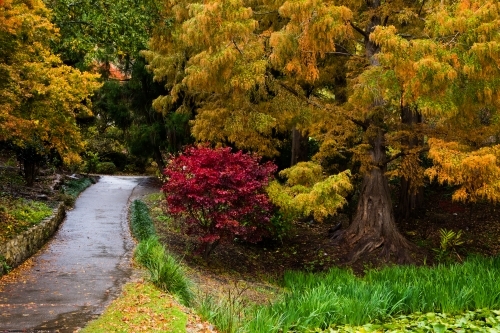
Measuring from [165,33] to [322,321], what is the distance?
11.0 m

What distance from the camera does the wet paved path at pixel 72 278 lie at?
227 inches

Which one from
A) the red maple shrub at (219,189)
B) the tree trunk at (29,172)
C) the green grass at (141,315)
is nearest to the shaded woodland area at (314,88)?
the tree trunk at (29,172)

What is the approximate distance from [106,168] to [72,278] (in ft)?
77.5

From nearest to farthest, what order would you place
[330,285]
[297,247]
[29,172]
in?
[330,285] < [297,247] < [29,172]

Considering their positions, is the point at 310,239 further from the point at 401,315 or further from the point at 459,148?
the point at 401,315

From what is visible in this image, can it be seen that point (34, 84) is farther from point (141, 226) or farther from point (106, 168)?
point (106, 168)

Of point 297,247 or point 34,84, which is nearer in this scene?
point 34,84

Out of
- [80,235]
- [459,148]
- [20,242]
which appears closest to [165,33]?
[80,235]

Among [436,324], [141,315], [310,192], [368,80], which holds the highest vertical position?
[368,80]

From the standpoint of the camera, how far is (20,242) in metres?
8.72

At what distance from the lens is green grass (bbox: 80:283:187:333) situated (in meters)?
5.30

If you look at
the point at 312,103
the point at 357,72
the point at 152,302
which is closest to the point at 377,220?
the point at 312,103

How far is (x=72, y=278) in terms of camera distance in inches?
303

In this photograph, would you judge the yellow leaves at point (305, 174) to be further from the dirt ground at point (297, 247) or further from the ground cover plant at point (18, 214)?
the ground cover plant at point (18, 214)
